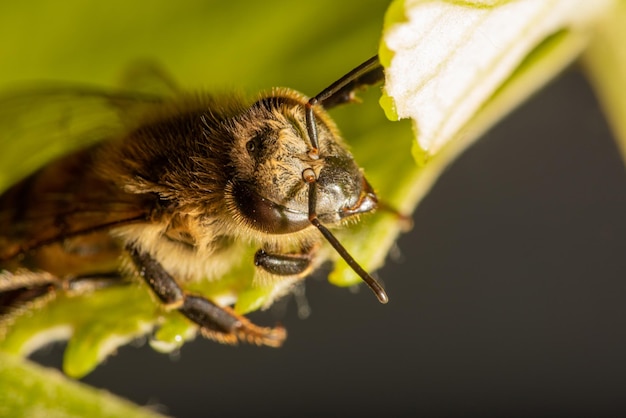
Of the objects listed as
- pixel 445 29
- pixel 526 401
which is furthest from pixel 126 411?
pixel 526 401

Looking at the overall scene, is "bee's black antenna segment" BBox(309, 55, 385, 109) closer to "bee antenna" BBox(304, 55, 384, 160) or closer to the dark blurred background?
"bee antenna" BBox(304, 55, 384, 160)

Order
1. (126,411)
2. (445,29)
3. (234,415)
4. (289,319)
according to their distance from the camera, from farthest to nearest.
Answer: (234,415)
(289,319)
(126,411)
(445,29)

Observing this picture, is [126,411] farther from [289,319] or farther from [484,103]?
[289,319]

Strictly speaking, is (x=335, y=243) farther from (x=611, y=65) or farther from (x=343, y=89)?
(x=611, y=65)

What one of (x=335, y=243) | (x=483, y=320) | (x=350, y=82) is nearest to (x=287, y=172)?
(x=335, y=243)

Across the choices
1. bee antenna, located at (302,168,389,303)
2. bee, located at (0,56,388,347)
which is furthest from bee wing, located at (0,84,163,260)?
bee antenna, located at (302,168,389,303)

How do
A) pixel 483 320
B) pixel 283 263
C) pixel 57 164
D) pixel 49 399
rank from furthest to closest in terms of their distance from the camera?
1. pixel 483 320
2. pixel 57 164
3. pixel 283 263
4. pixel 49 399
